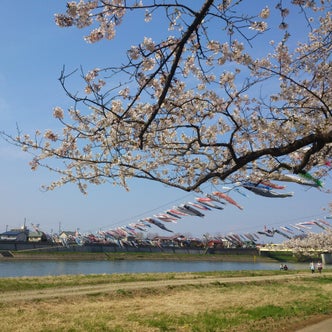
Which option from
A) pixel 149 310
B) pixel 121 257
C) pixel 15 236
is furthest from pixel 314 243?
pixel 15 236

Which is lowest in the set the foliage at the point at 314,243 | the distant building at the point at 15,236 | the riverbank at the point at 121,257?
the riverbank at the point at 121,257

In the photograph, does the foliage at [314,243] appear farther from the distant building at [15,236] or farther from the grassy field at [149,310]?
the distant building at [15,236]

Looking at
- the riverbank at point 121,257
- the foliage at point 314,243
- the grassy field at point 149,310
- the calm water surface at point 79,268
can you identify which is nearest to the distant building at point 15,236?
the riverbank at point 121,257

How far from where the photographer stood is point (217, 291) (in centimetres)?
1586

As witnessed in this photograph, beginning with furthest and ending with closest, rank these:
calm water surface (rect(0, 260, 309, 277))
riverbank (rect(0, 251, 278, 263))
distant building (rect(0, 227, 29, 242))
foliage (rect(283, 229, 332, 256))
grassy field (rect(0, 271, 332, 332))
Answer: distant building (rect(0, 227, 29, 242)) < riverbank (rect(0, 251, 278, 263)) < foliage (rect(283, 229, 332, 256)) < calm water surface (rect(0, 260, 309, 277)) < grassy field (rect(0, 271, 332, 332))

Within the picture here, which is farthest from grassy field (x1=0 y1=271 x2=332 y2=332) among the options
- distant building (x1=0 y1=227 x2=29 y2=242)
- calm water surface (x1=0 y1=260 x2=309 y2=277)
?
distant building (x1=0 y1=227 x2=29 y2=242)

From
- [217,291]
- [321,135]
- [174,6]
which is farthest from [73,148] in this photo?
[217,291]

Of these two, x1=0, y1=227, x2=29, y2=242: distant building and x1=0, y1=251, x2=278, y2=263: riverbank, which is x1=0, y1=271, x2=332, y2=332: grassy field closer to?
x1=0, y1=251, x2=278, y2=263: riverbank

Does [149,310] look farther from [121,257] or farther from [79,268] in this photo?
[121,257]

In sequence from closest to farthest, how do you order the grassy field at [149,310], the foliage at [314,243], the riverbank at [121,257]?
1. the grassy field at [149,310]
2. the foliage at [314,243]
3. the riverbank at [121,257]

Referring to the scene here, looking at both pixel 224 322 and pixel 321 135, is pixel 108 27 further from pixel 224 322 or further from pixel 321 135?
pixel 224 322

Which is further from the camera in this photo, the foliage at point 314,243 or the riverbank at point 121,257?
the riverbank at point 121,257

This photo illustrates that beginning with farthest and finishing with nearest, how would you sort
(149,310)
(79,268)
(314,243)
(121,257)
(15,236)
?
(15,236) < (121,257) < (314,243) < (79,268) < (149,310)

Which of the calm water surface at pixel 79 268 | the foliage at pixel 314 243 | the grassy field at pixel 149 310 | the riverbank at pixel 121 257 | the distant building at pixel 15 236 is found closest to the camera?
the grassy field at pixel 149 310
